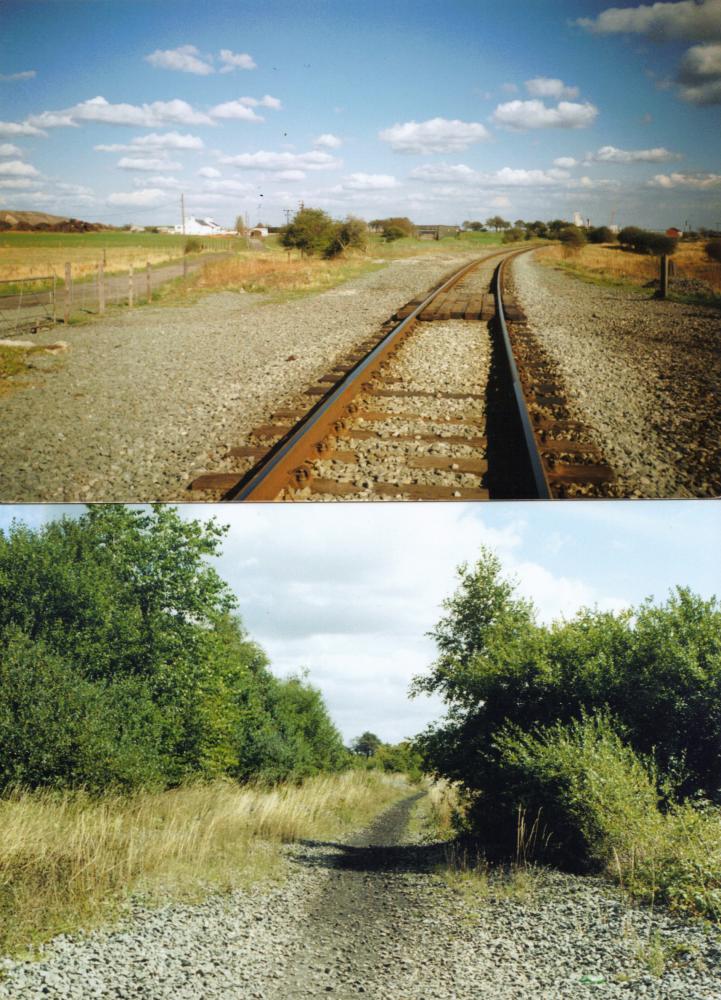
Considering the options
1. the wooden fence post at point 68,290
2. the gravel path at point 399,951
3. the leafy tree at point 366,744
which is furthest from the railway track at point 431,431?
the gravel path at point 399,951

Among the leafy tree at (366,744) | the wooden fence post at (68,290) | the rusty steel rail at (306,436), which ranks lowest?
the leafy tree at (366,744)

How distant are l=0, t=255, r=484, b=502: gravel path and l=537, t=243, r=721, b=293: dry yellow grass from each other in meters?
0.49

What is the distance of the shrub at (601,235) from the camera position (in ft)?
12.2

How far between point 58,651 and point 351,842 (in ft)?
7.34

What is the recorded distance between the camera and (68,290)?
11.9 feet

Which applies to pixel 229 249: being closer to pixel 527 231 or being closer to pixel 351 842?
pixel 527 231

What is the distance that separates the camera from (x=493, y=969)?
2.98 meters

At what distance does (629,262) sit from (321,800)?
376 cm

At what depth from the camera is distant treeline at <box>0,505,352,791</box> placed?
13.7 ft

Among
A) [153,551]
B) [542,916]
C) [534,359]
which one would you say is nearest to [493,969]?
[542,916]

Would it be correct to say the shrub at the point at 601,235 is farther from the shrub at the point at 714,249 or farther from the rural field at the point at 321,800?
the rural field at the point at 321,800

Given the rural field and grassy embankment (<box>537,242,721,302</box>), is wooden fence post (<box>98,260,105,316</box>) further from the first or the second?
grassy embankment (<box>537,242,721,302</box>)

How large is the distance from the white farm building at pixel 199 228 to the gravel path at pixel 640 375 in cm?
149

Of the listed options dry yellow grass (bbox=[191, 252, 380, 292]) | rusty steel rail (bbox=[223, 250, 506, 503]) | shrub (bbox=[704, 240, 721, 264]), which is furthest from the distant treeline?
shrub (bbox=[704, 240, 721, 264])
